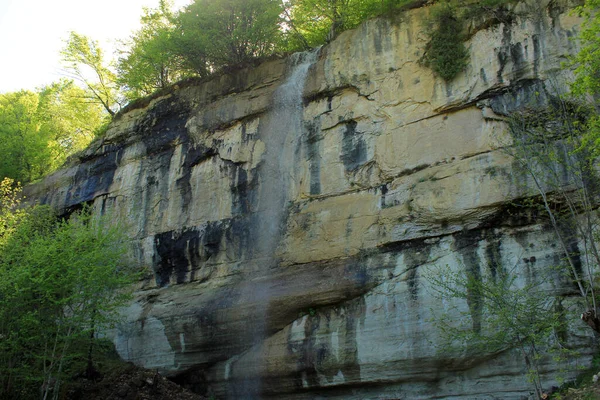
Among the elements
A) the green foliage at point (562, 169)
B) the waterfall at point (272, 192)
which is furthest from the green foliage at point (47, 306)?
the green foliage at point (562, 169)

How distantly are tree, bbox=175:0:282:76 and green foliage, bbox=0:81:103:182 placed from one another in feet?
32.5

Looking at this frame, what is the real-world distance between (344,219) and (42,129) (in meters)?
20.8

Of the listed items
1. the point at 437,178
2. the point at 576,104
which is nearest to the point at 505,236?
the point at 437,178

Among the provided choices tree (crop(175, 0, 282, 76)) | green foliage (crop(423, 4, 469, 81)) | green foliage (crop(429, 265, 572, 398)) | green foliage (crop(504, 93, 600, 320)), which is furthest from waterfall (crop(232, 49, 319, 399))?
green foliage (crop(504, 93, 600, 320))

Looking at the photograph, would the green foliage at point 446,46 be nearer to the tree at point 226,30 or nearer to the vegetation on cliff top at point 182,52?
the vegetation on cliff top at point 182,52

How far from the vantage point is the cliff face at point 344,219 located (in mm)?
13172

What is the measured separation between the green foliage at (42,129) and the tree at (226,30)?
32.5 feet

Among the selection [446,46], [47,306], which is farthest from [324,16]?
[47,306]

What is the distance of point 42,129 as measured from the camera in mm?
29219

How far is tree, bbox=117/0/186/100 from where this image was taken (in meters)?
21.6

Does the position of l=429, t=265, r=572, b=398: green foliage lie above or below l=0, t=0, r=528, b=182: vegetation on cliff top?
below

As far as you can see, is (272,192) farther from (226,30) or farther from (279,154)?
(226,30)

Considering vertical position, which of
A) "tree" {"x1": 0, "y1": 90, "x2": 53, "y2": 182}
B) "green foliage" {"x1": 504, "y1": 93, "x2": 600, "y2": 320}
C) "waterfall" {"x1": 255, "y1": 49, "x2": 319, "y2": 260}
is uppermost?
"tree" {"x1": 0, "y1": 90, "x2": 53, "y2": 182}

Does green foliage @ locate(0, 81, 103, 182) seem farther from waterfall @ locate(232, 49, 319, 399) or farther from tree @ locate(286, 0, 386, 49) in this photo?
waterfall @ locate(232, 49, 319, 399)
